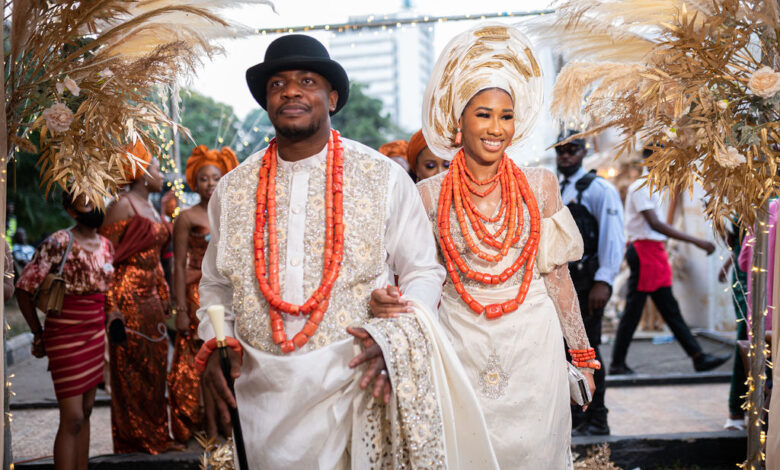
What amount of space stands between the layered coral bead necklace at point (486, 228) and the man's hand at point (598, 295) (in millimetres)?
1941

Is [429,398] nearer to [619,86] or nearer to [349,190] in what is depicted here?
[349,190]

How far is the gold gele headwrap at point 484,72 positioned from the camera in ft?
11.4

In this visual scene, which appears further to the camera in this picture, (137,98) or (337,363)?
(137,98)

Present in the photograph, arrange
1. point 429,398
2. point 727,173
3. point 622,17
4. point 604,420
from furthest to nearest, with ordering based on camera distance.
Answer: point 604,420, point 622,17, point 727,173, point 429,398

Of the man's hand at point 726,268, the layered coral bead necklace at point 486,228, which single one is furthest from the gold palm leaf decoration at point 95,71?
the man's hand at point 726,268

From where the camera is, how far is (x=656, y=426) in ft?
19.5

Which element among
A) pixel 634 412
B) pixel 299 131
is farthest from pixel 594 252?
pixel 299 131

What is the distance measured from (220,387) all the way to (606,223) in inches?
138

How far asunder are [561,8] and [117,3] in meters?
2.23

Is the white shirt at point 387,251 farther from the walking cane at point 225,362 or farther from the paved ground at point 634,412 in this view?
the paved ground at point 634,412

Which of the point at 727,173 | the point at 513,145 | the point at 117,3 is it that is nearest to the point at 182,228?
the point at 117,3

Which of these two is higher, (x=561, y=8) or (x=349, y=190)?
(x=561, y=8)

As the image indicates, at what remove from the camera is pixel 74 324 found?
14.2 ft


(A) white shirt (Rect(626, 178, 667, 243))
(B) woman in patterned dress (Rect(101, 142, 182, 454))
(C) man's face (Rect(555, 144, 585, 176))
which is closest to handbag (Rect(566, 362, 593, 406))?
(C) man's face (Rect(555, 144, 585, 176))
